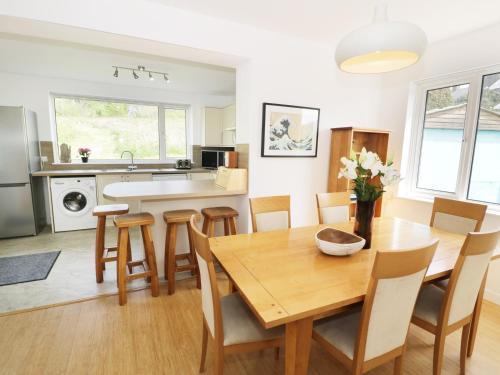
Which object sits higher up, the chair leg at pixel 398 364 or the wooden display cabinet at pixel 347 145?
the wooden display cabinet at pixel 347 145

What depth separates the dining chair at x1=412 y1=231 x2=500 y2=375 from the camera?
1.29 metres

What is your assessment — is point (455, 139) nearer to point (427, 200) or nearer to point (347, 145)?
point (427, 200)

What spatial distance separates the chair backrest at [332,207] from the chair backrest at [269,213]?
34 cm

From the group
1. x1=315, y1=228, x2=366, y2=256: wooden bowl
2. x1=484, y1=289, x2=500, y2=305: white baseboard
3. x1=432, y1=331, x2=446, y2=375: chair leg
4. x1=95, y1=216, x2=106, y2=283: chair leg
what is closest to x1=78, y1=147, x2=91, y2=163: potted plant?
x1=95, y1=216, x2=106, y2=283: chair leg

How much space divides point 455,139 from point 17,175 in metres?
5.41

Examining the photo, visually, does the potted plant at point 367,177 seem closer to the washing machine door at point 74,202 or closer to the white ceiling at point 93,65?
the white ceiling at point 93,65

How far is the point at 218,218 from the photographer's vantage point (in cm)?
257

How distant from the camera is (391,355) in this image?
Result: 125 centimetres

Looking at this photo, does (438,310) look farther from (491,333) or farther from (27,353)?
(27,353)

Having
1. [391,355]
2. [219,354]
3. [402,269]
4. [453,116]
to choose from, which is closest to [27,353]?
[219,354]

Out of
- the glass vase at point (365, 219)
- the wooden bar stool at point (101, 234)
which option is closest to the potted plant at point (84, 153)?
the wooden bar stool at point (101, 234)

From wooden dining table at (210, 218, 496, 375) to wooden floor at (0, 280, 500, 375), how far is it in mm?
682

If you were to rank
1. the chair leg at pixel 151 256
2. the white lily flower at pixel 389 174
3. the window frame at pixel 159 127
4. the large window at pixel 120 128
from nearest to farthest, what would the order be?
1. the white lily flower at pixel 389 174
2. the chair leg at pixel 151 256
3. the window frame at pixel 159 127
4. the large window at pixel 120 128

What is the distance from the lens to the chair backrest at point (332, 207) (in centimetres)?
234
